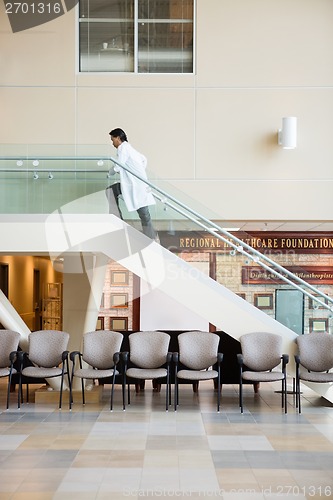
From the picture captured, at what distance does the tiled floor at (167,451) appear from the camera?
6.38m

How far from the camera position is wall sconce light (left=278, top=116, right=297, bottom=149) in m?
13.1

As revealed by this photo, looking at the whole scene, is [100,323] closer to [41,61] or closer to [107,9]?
→ [41,61]

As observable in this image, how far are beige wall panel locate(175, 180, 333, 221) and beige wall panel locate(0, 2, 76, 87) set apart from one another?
9.08ft

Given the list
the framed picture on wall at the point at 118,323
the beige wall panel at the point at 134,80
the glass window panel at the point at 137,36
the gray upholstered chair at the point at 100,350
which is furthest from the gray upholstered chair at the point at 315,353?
the framed picture on wall at the point at 118,323

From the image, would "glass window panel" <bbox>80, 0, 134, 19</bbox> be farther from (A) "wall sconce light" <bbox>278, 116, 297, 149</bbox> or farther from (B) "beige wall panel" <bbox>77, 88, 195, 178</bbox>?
(A) "wall sconce light" <bbox>278, 116, 297, 149</bbox>

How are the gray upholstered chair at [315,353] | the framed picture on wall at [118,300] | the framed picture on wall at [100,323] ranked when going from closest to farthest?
the gray upholstered chair at [315,353]
the framed picture on wall at [100,323]
the framed picture on wall at [118,300]

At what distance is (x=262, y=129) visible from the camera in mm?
13414

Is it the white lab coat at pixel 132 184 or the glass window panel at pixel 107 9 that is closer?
the white lab coat at pixel 132 184

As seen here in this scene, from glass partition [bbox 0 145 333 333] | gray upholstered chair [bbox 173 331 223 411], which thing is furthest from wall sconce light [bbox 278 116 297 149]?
gray upholstered chair [bbox 173 331 223 411]

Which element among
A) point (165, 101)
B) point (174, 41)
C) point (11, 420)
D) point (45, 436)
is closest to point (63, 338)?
point (11, 420)

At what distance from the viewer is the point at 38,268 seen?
2028 cm

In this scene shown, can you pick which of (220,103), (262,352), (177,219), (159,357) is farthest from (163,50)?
(262,352)

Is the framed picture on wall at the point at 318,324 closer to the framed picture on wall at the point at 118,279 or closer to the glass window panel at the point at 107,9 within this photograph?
the framed picture on wall at the point at 118,279

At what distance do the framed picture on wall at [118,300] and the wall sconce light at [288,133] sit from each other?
472 cm
